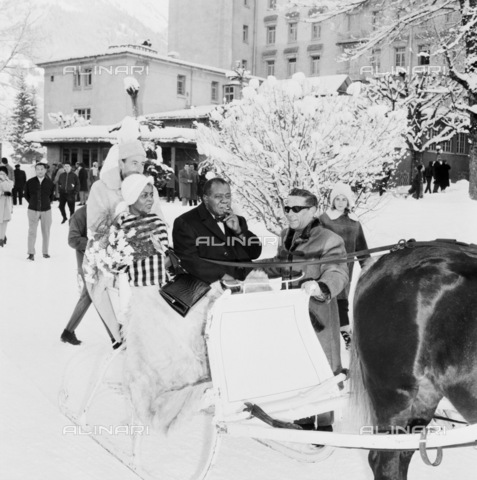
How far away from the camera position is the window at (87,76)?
44969 millimetres

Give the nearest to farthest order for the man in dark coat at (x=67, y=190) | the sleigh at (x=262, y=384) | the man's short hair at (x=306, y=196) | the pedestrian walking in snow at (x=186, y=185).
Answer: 1. the sleigh at (x=262, y=384)
2. the man's short hair at (x=306, y=196)
3. the man in dark coat at (x=67, y=190)
4. the pedestrian walking in snow at (x=186, y=185)

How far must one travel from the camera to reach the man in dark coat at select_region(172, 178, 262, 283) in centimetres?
434

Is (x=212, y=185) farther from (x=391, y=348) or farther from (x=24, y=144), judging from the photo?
(x=24, y=144)

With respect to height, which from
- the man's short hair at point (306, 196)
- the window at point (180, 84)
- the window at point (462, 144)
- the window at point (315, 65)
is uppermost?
the window at point (315, 65)

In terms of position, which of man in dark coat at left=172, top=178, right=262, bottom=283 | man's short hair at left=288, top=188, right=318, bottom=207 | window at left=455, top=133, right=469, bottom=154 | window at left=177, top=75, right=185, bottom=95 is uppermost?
window at left=177, top=75, right=185, bottom=95

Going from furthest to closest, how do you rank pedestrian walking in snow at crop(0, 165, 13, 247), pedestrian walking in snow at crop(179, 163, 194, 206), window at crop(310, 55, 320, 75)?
window at crop(310, 55, 320, 75)
pedestrian walking in snow at crop(179, 163, 194, 206)
pedestrian walking in snow at crop(0, 165, 13, 247)

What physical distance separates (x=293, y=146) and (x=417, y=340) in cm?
980

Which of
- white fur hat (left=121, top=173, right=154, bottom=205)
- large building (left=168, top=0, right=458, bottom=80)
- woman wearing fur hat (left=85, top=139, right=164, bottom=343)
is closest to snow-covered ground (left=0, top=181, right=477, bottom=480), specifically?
woman wearing fur hat (left=85, top=139, right=164, bottom=343)


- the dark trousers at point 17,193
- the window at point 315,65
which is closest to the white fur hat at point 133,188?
the dark trousers at point 17,193

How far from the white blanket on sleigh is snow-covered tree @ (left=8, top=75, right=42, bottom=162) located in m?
58.7

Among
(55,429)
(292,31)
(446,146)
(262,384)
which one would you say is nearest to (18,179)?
(55,429)

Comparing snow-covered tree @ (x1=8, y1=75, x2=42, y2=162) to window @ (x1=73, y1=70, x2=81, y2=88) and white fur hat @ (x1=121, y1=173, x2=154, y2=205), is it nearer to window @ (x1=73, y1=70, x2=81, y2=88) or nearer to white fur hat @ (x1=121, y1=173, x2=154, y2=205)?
window @ (x1=73, y1=70, x2=81, y2=88)

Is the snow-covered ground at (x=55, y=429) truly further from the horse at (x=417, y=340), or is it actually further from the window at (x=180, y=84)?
the window at (x=180, y=84)

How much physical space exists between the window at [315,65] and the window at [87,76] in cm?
2144
